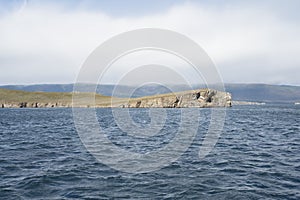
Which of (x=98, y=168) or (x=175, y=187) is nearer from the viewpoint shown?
(x=175, y=187)

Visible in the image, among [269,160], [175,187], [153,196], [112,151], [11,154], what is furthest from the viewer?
[112,151]

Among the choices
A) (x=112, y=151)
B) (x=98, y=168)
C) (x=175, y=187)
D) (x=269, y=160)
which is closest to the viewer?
(x=175, y=187)

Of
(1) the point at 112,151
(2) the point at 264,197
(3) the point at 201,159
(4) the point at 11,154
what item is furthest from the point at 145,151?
(2) the point at 264,197

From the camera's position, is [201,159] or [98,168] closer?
[98,168]

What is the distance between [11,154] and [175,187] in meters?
17.3

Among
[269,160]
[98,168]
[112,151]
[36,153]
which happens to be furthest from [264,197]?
[36,153]

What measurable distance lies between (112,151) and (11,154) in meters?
9.26

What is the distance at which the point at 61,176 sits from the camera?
64.1 ft

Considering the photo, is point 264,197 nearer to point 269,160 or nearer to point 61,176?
point 269,160

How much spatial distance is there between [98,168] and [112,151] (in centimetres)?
696

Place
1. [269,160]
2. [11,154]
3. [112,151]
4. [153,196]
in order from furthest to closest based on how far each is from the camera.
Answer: [112,151] < [11,154] < [269,160] < [153,196]

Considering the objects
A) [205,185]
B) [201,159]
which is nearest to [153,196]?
[205,185]

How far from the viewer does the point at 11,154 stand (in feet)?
89.2

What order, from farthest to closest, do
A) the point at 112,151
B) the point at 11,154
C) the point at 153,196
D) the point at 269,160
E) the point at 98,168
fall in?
the point at 112,151, the point at 11,154, the point at 269,160, the point at 98,168, the point at 153,196
